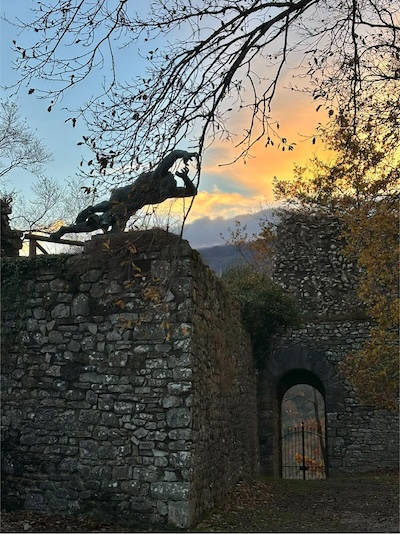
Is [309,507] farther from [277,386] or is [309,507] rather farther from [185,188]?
[277,386]

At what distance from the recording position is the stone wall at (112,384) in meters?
6.89

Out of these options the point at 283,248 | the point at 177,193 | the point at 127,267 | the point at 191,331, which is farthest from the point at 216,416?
the point at 283,248

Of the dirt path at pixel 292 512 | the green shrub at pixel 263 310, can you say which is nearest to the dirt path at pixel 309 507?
the dirt path at pixel 292 512

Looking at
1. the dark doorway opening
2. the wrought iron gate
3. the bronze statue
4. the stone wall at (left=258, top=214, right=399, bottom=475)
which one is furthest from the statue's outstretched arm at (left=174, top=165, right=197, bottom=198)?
the wrought iron gate

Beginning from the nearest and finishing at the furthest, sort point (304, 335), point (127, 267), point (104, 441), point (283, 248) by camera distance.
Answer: point (104, 441) < point (127, 267) < point (304, 335) < point (283, 248)

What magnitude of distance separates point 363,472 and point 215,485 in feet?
20.8

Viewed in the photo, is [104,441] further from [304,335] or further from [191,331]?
[304,335]

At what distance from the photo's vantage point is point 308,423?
111 feet

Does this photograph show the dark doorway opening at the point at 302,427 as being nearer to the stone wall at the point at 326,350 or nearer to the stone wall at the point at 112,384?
the stone wall at the point at 326,350

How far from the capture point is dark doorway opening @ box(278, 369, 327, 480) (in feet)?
52.2

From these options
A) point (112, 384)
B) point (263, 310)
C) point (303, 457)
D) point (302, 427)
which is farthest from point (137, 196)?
point (302, 427)

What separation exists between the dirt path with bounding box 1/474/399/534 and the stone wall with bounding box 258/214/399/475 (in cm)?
203

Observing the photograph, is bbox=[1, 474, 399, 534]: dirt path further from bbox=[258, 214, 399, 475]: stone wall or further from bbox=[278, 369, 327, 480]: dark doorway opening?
bbox=[278, 369, 327, 480]: dark doorway opening

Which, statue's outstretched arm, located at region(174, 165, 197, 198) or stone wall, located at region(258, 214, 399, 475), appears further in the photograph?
stone wall, located at region(258, 214, 399, 475)
